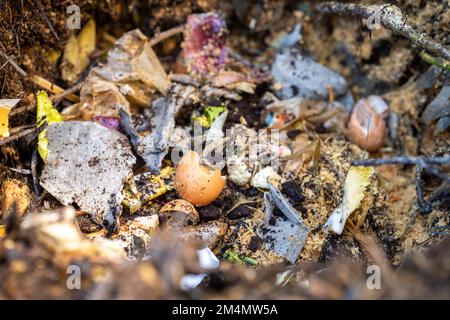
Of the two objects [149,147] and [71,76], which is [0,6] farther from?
[149,147]

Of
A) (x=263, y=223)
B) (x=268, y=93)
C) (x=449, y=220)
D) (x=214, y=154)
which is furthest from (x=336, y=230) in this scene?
(x=268, y=93)

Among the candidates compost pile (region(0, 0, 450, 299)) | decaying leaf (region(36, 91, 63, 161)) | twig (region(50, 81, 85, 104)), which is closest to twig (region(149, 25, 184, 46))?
compost pile (region(0, 0, 450, 299))

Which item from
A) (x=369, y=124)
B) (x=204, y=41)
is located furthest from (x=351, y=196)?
(x=204, y=41)

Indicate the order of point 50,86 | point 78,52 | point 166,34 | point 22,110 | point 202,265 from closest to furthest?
1. point 202,265
2. point 22,110
3. point 50,86
4. point 78,52
5. point 166,34

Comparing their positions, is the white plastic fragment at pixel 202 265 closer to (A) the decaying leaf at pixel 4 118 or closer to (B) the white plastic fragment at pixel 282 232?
(B) the white plastic fragment at pixel 282 232

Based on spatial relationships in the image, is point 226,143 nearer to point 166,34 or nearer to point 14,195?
point 166,34

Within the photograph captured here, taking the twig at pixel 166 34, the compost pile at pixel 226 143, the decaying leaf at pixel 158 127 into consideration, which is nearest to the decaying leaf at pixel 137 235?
the compost pile at pixel 226 143
